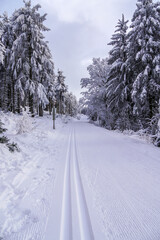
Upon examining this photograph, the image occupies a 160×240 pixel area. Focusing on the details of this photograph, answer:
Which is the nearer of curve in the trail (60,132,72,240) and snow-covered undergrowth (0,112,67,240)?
curve in the trail (60,132,72,240)

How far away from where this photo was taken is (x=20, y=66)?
44.8ft

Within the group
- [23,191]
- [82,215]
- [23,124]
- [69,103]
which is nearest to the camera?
[82,215]

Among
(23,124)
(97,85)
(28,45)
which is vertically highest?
(28,45)

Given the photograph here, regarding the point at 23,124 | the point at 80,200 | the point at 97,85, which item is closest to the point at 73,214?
the point at 80,200

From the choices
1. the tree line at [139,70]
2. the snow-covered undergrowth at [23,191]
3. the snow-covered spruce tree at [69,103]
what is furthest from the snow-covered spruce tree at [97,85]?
the snow-covered spruce tree at [69,103]

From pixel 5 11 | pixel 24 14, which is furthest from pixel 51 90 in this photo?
pixel 24 14

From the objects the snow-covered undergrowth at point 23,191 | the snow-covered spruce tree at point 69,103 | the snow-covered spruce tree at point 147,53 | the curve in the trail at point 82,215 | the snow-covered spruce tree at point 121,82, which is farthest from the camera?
the snow-covered spruce tree at point 69,103

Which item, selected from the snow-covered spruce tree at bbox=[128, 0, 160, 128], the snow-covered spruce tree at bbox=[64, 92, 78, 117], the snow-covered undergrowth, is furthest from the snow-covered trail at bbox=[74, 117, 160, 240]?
the snow-covered spruce tree at bbox=[64, 92, 78, 117]

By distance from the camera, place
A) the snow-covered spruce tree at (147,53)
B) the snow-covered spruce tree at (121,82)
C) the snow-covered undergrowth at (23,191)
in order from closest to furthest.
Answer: the snow-covered undergrowth at (23,191) → the snow-covered spruce tree at (147,53) → the snow-covered spruce tree at (121,82)

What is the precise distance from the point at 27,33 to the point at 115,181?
15.8 metres

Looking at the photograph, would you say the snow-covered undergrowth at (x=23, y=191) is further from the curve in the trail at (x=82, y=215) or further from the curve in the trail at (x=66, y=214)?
the curve in the trail at (x=82, y=215)

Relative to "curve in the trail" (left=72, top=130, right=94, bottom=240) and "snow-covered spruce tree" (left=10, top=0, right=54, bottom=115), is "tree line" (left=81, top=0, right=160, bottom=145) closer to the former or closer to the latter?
"curve in the trail" (left=72, top=130, right=94, bottom=240)

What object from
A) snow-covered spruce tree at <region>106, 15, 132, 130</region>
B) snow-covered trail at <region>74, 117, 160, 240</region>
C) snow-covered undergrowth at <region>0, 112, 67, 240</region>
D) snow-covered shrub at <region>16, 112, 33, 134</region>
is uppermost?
snow-covered spruce tree at <region>106, 15, 132, 130</region>

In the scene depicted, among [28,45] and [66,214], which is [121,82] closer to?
[28,45]
